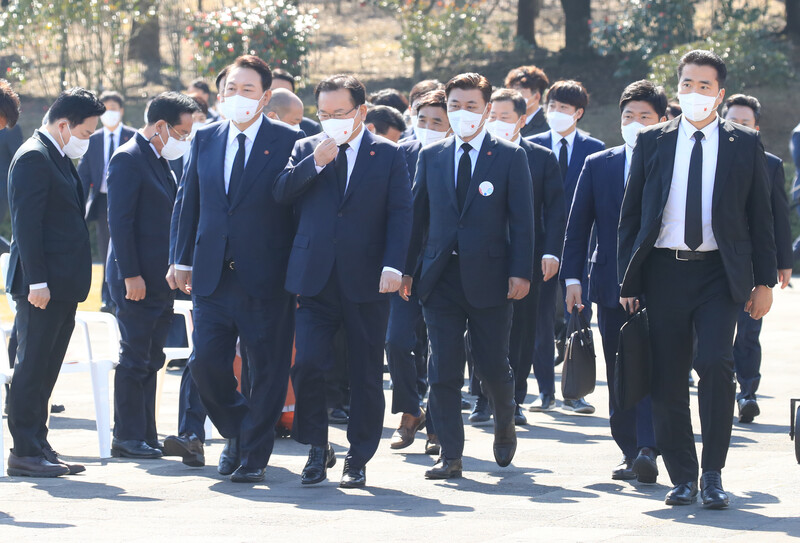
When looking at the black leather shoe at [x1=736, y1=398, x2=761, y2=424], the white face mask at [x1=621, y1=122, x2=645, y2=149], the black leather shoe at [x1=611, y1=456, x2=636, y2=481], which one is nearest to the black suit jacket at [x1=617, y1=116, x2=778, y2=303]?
the white face mask at [x1=621, y1=122, x2=645, y2=149]

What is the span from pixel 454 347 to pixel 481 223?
65cm

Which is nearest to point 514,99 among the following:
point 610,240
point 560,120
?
point 560,120

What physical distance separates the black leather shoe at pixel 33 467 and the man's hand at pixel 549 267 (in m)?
2.99

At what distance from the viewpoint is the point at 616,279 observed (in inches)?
297

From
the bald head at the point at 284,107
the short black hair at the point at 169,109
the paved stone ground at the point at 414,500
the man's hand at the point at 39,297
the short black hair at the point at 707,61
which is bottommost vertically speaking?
the paved stone ground at the point at 414,500

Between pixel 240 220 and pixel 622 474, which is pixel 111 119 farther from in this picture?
pixel 622 474

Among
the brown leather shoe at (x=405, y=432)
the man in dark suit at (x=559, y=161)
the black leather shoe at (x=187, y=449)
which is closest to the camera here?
the black leather shoe at (x=187, y=449)

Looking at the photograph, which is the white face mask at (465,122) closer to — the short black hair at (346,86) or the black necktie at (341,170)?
the short black hair at (346,86)

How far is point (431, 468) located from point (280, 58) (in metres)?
17.4

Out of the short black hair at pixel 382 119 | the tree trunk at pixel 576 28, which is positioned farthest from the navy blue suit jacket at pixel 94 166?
the tree trunk at pixel 576 28

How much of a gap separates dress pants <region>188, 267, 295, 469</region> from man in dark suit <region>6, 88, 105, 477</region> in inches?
31.6

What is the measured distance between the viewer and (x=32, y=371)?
7.67m

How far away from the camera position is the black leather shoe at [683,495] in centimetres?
661

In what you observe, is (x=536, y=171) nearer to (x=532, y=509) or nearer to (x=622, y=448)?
(x=622, y=448)
